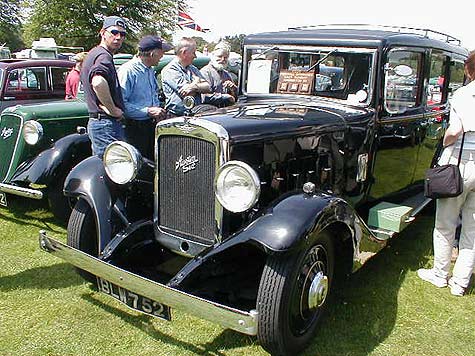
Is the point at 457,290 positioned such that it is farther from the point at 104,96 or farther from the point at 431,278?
the point at 104,96

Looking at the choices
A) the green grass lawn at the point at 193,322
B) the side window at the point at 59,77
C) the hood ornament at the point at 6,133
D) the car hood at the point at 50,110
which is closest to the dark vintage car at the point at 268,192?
the green grass lawn at the point at 193,322

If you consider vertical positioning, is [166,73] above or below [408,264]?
above

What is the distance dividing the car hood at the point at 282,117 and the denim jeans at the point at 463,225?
0.86m

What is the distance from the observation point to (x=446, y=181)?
3348 millimetres

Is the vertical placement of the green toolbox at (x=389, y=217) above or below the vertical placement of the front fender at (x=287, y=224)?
below

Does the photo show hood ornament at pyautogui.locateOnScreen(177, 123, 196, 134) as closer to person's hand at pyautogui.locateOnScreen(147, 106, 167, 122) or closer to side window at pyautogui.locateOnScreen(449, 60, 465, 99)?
person's hand at pyautogui.locateOnScreen(147, 106, 167, 122)

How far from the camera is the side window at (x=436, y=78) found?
15.1ft

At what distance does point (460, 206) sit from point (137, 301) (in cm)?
243

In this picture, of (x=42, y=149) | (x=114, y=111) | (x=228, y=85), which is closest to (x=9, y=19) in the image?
(x=42, y=149)

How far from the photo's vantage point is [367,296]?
3.50m

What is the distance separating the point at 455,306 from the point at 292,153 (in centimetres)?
164

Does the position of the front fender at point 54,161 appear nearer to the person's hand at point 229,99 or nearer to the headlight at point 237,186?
the person's hand at point 229,99

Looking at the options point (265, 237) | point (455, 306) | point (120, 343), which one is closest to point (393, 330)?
point (455, 306)

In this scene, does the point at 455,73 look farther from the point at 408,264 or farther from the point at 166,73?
the point at 166,73
